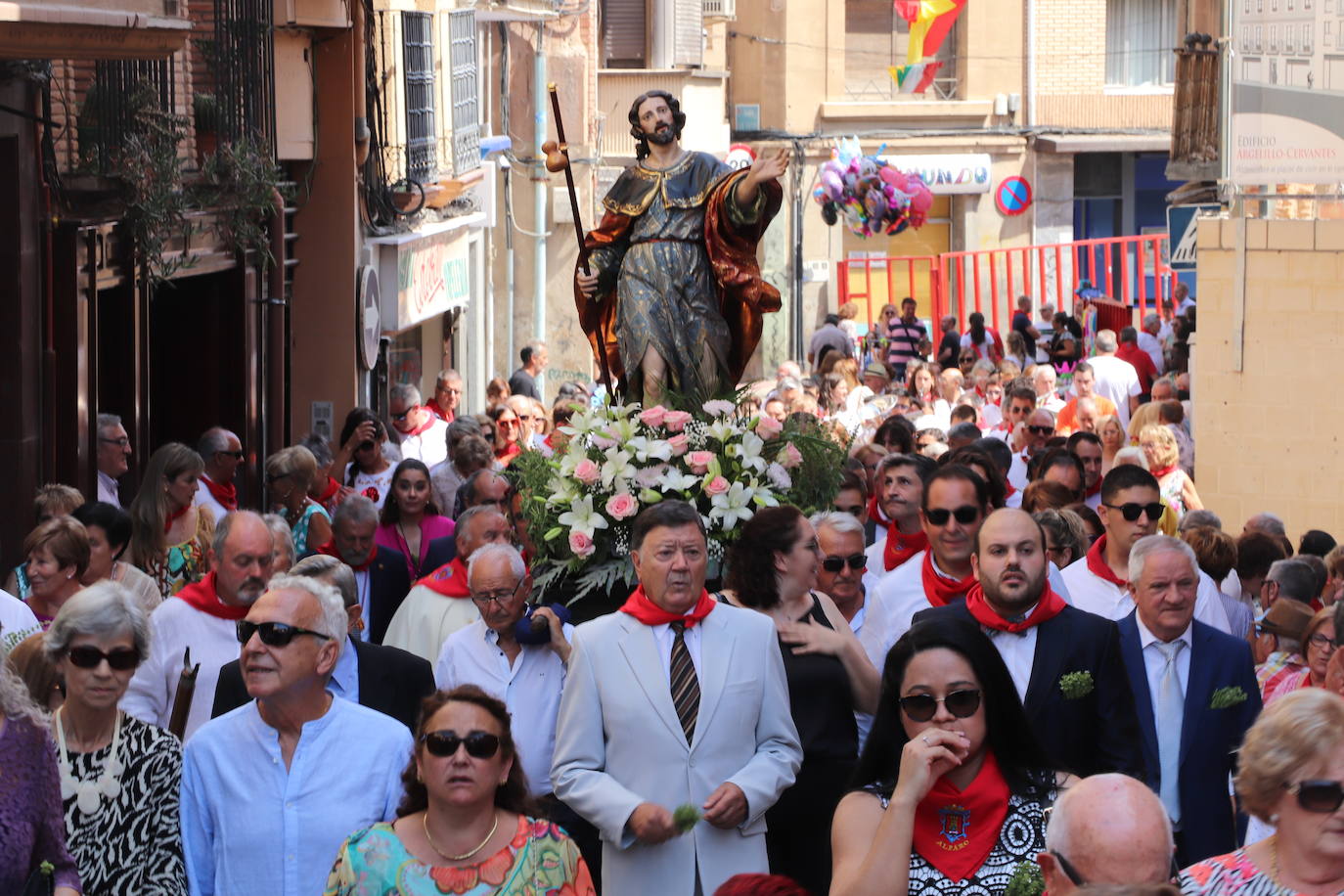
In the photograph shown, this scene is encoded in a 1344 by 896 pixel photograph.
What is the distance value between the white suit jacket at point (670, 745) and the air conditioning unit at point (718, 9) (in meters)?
31.1

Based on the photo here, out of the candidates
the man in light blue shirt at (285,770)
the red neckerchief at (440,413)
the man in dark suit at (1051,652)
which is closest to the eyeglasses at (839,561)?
the man in dark suit at (1051,652)

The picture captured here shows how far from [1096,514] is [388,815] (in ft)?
17.3

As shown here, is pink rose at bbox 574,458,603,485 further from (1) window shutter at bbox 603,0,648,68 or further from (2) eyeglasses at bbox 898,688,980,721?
(1) window shutter at bbox 603,0,648,68

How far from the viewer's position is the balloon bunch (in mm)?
27828

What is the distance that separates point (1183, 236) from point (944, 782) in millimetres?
12632

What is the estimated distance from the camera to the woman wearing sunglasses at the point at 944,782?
460 centimetres

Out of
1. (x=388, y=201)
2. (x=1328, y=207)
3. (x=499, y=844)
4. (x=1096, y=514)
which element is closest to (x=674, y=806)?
(x=499, y=844)

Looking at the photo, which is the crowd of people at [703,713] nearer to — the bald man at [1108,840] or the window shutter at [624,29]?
the bald man at [1108,840]

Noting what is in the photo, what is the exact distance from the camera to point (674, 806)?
595 centimetres

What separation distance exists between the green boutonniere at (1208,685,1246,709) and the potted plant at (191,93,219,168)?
31.1ft

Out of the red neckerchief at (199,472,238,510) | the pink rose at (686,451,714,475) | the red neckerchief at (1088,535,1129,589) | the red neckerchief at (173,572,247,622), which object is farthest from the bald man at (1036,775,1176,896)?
the red neckerchief at (199,472,238,510)

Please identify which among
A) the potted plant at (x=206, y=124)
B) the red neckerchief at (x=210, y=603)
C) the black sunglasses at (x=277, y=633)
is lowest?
the red neckerchief at (x=210, y=603)

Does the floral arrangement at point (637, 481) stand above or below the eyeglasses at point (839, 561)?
above

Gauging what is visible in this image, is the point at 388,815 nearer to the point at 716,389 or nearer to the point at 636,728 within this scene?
the point at 636,728
